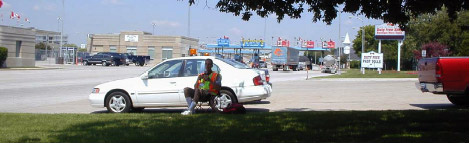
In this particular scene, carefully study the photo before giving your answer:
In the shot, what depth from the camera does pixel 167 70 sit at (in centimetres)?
1220

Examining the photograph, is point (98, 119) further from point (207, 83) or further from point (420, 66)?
point (420, 66)

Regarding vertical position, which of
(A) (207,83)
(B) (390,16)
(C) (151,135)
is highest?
(B) (390,16)

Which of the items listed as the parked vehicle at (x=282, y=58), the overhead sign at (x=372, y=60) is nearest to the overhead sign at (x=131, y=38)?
the parked vehicle at (x=282, y=58)

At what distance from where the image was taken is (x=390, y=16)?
9180mm

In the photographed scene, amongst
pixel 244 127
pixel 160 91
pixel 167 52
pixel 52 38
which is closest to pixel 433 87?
pixel 160 91

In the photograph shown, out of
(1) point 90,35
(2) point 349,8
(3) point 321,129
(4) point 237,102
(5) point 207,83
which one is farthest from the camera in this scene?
(1) point 90,35

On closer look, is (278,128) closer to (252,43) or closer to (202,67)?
(202,67)

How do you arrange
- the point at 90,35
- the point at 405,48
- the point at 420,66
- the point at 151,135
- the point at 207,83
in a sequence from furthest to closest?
the point at 90,35 → the point at 405,48 → the point at 420,66 → the point at 207,83 → the point at 151,135

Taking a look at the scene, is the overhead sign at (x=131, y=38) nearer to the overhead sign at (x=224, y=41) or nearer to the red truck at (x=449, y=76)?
the overhead sign at (x=224, y=41)

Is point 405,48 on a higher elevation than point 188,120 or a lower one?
higher

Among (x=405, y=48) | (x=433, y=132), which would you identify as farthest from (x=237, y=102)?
(x=405, y=48)

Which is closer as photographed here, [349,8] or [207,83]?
[349,8]

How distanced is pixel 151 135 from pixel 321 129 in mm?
2636

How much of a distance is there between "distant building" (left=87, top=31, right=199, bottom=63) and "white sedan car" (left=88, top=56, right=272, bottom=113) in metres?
63.6
